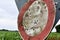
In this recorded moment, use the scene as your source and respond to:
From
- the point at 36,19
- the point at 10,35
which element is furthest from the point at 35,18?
the point at 10,35

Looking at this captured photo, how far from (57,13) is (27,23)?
0.49m

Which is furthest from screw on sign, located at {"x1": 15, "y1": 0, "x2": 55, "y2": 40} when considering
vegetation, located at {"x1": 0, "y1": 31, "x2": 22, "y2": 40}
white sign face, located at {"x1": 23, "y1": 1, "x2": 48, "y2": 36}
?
vegetation, located at {"x1": 0, "y1": 31, "x2": 22, "y2": 40}

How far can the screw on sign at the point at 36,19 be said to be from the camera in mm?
3032

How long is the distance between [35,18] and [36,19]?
0.10 ft

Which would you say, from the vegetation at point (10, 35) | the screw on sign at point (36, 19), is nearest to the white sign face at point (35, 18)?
the screw on sign at point (36, 19)

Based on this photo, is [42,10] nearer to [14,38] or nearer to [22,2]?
[22,2]

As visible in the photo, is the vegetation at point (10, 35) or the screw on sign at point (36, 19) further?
the vegetation at point (10, 35)

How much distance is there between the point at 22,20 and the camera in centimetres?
345

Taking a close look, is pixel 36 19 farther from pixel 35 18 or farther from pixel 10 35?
pixel 10 35

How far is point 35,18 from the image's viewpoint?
3.22 metres

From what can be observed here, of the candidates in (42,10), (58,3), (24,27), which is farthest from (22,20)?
(58,3)

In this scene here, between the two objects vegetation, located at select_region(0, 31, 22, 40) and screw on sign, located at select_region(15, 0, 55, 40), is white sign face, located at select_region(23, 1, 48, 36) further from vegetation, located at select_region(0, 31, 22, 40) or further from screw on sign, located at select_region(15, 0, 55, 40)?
vegetation, located at select_region(0, 31, 22, 40)

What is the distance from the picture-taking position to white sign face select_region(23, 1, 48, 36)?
10.2 ft

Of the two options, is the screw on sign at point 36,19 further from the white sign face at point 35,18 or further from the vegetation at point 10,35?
the vegetation at point 10,35
